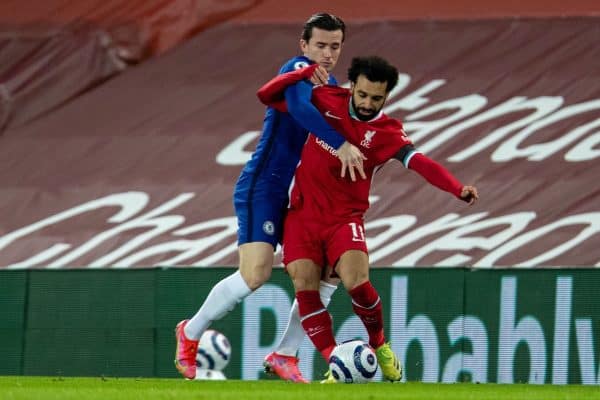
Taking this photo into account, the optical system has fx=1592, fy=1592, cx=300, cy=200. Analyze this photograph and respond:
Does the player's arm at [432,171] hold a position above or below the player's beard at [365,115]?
below

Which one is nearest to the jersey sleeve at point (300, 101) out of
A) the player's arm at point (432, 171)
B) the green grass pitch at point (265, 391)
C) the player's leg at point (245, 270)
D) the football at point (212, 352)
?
the player's arm at point (432, 171)

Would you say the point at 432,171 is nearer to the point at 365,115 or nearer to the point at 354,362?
the point at 365,115

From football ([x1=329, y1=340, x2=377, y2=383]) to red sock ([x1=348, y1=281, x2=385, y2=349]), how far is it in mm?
239

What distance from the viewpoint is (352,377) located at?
308 inches

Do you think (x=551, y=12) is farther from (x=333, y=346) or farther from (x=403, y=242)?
(x=333, y=346)

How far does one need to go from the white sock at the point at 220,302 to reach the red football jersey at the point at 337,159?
504mm

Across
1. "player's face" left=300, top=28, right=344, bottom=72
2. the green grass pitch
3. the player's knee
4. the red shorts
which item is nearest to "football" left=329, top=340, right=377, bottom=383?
the green grass pitch

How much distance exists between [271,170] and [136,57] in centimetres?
740

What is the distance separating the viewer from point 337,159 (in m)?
8.09

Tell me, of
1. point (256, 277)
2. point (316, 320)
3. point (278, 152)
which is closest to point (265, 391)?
point (316, 320)

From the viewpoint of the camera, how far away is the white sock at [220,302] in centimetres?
817

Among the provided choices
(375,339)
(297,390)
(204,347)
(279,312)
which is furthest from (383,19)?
(297,390)

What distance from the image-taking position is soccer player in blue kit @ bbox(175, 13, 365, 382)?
321 inches

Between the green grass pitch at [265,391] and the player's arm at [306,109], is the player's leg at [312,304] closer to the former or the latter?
the green grass pitch at [265,391]
